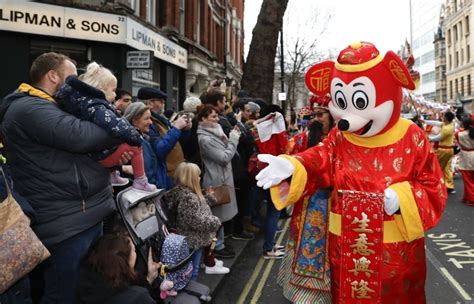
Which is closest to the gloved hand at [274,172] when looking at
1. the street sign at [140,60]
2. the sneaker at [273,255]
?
the sneaker at [273,255]

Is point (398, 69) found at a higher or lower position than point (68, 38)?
lower

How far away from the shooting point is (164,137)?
4156 mm

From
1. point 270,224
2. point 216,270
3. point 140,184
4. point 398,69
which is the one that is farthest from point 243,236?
point 398,69

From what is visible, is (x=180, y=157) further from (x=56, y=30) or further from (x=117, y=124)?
(x=56, y=30)

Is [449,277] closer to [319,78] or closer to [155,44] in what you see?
[319,78]

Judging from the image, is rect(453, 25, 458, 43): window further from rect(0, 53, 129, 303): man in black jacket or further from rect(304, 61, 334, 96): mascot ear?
rect(0, 53, 129, 303): man in black jacket

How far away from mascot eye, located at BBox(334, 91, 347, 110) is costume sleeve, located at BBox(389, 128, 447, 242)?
458 millimetres

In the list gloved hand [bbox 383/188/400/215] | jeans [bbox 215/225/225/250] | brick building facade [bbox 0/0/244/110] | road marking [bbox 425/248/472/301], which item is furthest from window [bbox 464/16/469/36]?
gloved hand [bbox 383/188/400/215]

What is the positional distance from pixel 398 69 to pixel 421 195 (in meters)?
0.80

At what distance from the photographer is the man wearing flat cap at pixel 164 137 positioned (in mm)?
4133

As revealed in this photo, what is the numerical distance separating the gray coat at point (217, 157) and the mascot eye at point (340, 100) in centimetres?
204

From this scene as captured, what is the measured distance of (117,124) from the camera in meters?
2.46

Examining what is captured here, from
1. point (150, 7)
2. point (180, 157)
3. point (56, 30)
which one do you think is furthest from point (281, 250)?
point (150, 7)

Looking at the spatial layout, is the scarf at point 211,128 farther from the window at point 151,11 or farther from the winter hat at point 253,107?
the window at point 151,11
